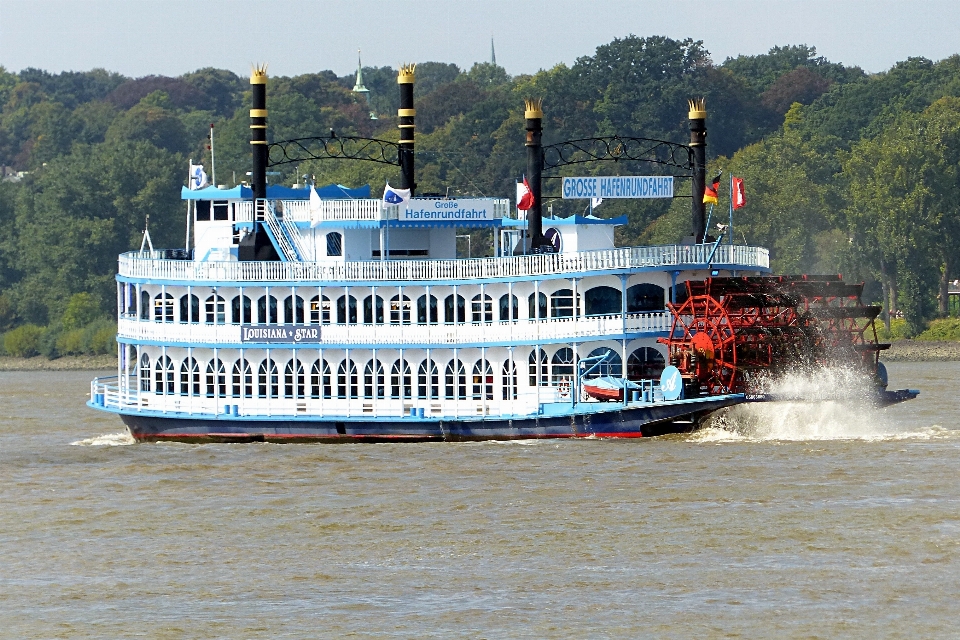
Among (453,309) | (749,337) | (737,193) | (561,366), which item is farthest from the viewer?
(737,193)

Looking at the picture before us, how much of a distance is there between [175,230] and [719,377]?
61.1m

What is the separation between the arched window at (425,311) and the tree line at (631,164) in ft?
121

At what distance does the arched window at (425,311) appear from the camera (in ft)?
140

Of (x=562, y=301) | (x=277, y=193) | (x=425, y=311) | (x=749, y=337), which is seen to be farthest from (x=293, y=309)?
(x=749, y=337)

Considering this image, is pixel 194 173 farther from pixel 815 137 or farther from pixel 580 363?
pixel 815 137

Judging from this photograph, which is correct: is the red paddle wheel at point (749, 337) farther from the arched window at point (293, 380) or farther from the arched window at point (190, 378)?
the arched window at point (190, 378)

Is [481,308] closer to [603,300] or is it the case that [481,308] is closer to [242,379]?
[603,300]

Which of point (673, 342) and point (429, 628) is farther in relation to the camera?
point (673, 342)

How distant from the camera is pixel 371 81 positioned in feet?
535

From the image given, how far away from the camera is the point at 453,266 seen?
4219cm

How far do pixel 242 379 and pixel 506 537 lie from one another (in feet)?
50.9

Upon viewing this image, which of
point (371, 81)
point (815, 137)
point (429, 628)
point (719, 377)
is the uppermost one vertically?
point (371, 81)

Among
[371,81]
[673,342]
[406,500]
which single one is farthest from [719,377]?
[371,81]

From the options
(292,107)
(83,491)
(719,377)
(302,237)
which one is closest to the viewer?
(83,491)
